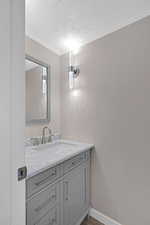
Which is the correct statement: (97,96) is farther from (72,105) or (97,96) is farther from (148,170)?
(148,170)

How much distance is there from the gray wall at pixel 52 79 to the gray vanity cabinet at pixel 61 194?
68cm

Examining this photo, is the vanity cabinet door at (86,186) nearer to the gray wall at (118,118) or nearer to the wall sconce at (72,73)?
the gray wall at (118,118)

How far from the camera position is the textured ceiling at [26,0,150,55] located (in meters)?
1.27

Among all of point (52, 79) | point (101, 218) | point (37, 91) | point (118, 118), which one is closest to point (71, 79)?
point (52, 79)

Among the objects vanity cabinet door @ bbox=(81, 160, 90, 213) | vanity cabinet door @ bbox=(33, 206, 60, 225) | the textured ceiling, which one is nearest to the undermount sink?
vanity cabinet door @ bbox=(81, 160, 90, 213)

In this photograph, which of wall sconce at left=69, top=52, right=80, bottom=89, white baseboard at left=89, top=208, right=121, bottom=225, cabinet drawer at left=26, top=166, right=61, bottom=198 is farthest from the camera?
wall sconce at left=69, top=52, right=80, bottom=89

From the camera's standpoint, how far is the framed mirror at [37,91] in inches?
67.7

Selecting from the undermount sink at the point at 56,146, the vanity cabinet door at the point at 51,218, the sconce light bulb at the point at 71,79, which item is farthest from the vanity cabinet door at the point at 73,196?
the sconce light bulb at the point at 71,79

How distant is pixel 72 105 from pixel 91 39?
38.2 inches

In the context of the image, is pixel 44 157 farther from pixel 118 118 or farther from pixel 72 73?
pixel 72 73

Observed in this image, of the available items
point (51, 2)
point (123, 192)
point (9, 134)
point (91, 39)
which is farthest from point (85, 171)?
point (51, 2)

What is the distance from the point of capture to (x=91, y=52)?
1.87 metres

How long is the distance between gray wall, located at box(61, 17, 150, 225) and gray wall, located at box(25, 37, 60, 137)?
0.37m

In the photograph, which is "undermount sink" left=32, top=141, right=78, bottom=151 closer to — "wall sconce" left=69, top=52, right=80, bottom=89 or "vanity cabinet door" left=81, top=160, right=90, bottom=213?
"vanity cabinet door" left=81, top=160, right=90, bottom=213
